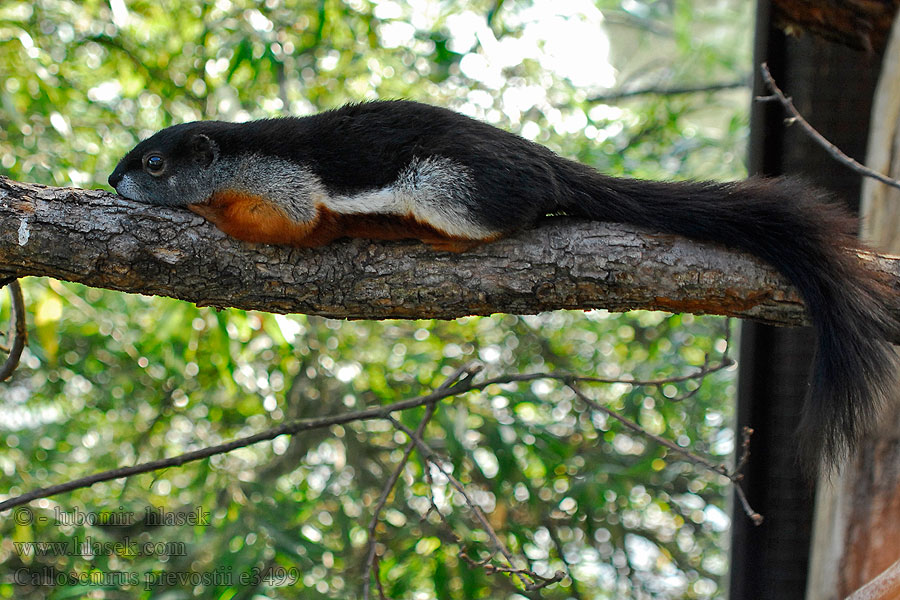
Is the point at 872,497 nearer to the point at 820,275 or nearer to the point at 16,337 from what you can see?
the point at 820,275

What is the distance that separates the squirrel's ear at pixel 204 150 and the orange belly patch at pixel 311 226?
39 cm

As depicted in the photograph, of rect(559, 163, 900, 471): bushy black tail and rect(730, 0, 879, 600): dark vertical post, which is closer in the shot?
rect(559, 163, 900, 471): bushy black tail

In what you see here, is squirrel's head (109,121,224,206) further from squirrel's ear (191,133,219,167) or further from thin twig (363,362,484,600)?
thin twig (363,362,484,600)

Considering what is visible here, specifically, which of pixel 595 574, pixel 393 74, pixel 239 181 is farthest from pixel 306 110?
pixel 595 574

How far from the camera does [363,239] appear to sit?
2816 millimetres

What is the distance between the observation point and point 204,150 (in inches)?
132

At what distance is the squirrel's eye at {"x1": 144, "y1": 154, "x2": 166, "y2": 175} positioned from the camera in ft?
11.0

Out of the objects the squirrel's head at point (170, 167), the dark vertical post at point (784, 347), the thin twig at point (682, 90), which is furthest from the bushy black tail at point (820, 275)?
the thin twig at point (682, 90)

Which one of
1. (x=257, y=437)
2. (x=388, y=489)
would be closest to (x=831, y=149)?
(x=388, y=489)

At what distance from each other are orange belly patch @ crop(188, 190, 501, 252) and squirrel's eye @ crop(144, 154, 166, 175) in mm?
450

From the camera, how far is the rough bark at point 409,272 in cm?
253

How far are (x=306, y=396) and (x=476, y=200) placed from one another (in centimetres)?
311

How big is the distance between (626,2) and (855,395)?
7.33 m

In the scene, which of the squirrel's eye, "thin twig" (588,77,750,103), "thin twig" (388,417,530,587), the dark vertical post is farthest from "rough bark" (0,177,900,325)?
"thin twig" (588,77,750,103)
